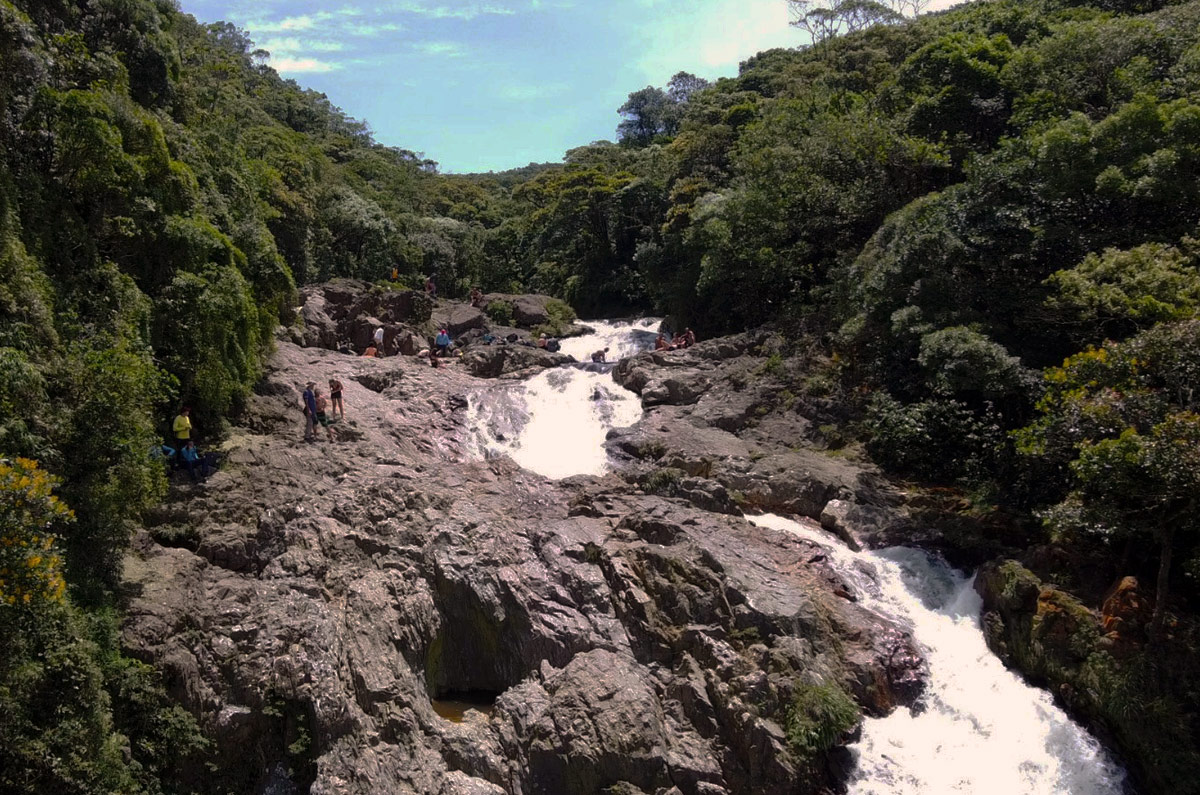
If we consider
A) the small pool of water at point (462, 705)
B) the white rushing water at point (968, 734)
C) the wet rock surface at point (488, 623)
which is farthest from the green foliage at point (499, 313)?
the white rushing water at point (968, 734)

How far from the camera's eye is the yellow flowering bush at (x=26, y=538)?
9.03 metres

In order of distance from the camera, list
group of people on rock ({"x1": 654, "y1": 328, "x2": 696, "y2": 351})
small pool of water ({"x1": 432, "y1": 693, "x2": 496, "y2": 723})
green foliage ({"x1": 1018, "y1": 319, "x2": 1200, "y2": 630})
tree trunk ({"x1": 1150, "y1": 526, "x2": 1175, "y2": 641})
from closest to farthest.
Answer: green foliage ({"x1": 1018, "y1": 319, "x2": 1200, "y2": 630}) < tree trunk ({"x1": 1150, "y1": 526, "x2": 1175, "y2": 641}) < small pool of water ({"x1": 432, "y1": 693, "x2": 496, "y2": 723}) < group of people on rock ({"x1": 654, "y1": 328, "x2": 696, "y2": 351})

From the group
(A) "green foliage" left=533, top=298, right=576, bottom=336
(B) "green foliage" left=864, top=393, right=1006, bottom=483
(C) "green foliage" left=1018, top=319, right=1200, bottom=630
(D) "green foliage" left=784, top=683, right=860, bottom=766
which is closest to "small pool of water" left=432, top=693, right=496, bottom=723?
(D) "green foliage" left=784, top=683, right=860, bottom=766

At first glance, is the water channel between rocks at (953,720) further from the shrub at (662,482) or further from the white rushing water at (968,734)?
the shrub at (662,482)

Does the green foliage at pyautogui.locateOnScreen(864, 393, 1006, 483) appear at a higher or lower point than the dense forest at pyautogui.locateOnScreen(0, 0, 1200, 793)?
lower

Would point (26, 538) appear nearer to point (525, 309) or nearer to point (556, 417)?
point (556, 417)

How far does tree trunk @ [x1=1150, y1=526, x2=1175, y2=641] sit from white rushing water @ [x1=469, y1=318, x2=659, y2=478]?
1186cm

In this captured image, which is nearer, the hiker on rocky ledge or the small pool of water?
the small pool of water

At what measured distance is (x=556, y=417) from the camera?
22812mm

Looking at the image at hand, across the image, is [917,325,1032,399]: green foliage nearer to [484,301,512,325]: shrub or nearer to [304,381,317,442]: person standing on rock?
[304,381,317,442]: person standing on rock

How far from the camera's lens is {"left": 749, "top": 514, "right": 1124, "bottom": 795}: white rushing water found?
38.5 ft

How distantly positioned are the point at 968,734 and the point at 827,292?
15676mm

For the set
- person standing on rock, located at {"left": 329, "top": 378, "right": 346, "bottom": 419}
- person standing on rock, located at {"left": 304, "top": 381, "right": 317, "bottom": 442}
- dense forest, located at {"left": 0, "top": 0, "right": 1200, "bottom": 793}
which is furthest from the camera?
person standing on rock, located at {"left": 329, "top": 378, "right": 346, "bottom": 419}

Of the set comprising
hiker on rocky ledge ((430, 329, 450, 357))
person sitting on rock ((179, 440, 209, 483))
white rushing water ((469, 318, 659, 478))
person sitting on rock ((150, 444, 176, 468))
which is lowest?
white rushing water ((469, 318, 659, 478))
